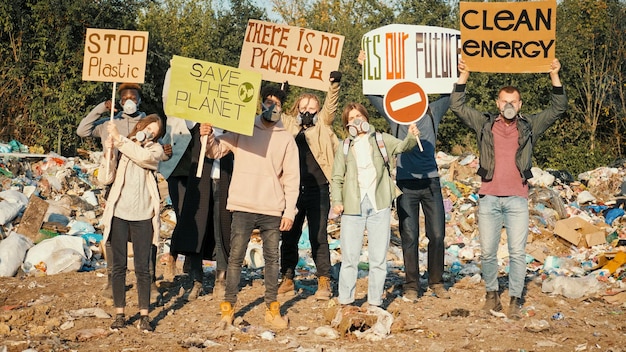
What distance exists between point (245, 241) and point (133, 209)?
0.96 m

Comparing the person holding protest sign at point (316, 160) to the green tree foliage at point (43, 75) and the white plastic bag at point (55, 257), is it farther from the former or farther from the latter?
the green tree foliage at point (43, 75)

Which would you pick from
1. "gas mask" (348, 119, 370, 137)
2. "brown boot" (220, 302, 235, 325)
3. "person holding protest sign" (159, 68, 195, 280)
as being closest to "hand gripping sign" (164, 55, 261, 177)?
"gas mask" (348, 119, 370, 137)

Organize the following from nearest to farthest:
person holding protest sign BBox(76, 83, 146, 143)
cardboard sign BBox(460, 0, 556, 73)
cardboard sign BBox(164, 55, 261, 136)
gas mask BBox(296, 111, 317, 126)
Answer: cardboard sign BBox(164, 55, 261, 136) < cardboard sign BBox(460, 0, 556, 73) < person holding protest sign BBox(76, 83, 146, 143) < gas mask BBox(296, 111, 317, 126)

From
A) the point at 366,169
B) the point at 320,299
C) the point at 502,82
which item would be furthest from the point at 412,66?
the point at 502,82

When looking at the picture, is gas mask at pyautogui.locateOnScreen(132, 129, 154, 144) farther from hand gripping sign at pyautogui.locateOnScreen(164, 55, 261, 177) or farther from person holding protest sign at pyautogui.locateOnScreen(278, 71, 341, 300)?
person holding protest sign at pyautogui.locateOnScreen(278, 71, 341, 300)

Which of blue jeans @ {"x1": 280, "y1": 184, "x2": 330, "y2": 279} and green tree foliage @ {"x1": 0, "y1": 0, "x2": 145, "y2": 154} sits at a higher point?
green tree foliage @ {"x1": 0, "y1": 0, "x2": 145, "y2": 154}

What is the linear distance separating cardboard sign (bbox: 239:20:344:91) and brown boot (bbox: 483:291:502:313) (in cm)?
268

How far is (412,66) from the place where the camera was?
28.9 ft

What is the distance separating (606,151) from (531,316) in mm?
21709

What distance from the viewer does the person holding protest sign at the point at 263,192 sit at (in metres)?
7.29

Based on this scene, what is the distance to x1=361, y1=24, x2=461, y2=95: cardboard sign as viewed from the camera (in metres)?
8.76

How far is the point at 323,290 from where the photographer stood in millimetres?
8516

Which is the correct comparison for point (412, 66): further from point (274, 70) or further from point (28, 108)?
point (28, 108)

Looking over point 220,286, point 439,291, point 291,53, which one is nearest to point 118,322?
point 220,286
